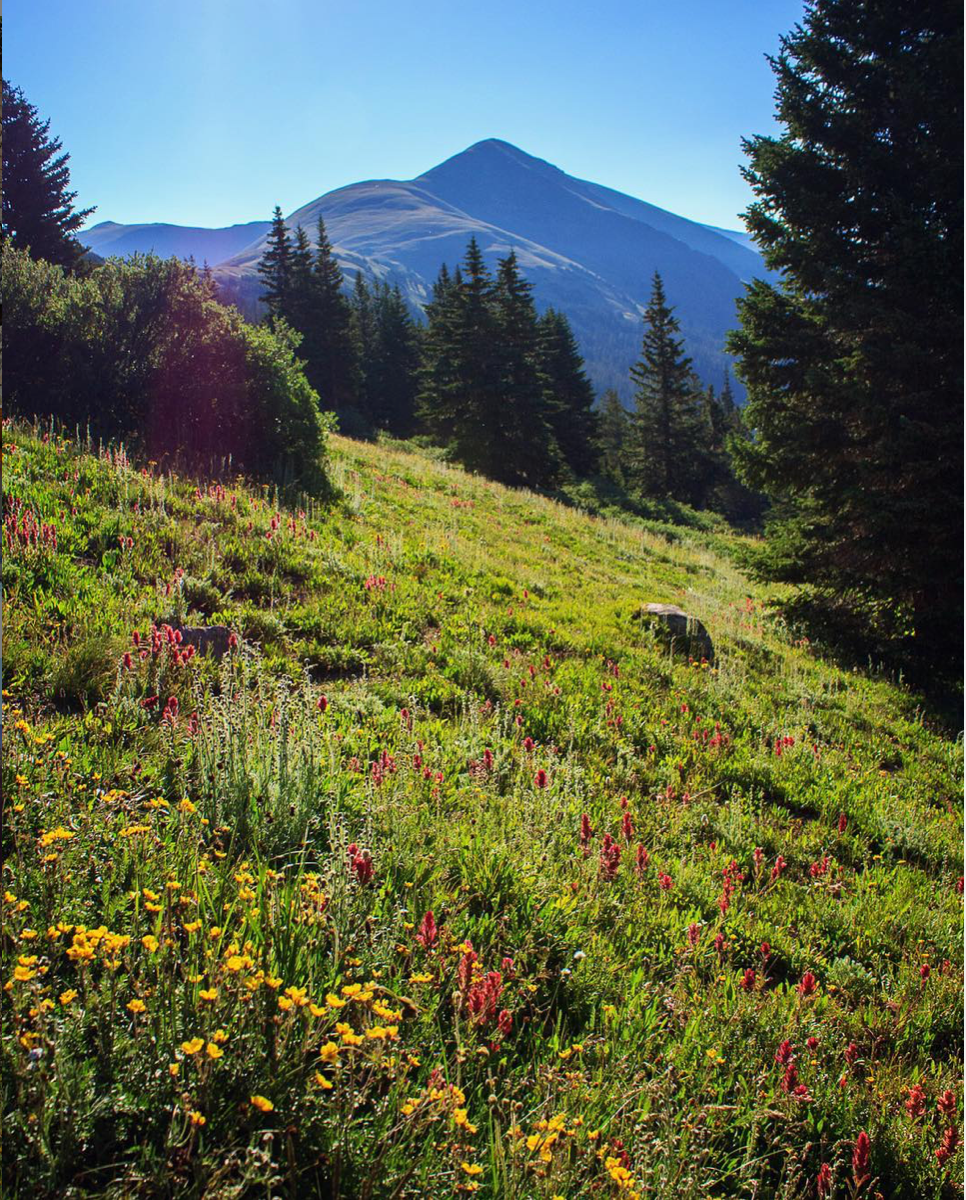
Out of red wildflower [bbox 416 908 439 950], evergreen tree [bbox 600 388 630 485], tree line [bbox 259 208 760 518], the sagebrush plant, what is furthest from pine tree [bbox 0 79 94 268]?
evergreen tree [bbox 600 388 630 485]

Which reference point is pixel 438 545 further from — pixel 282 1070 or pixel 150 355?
pixel 282 1070

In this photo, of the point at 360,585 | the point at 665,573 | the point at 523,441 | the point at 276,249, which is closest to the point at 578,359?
the point at 523,441

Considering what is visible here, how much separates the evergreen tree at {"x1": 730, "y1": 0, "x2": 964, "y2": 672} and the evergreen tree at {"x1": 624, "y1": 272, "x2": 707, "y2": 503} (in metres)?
33.3

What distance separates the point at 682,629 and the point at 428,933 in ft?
24.4

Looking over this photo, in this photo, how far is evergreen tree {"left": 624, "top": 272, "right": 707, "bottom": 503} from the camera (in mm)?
44625

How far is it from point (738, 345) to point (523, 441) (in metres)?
23.5

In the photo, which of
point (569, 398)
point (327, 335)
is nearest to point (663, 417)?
point (569, 398)

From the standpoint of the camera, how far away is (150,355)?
12758mm

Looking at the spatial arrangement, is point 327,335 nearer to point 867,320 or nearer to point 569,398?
point 569,398

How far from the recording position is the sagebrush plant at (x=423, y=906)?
75.4 inches

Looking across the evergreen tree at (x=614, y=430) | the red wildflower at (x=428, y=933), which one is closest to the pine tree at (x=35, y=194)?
the red wildflower at (x=428, y=933)

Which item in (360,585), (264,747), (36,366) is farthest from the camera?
(36,366)

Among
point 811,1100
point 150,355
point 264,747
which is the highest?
point 150,355

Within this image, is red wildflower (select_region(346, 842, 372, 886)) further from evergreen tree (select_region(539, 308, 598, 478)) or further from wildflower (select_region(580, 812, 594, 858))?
evergreen tree (select_region(539, 308, 598, 478))
